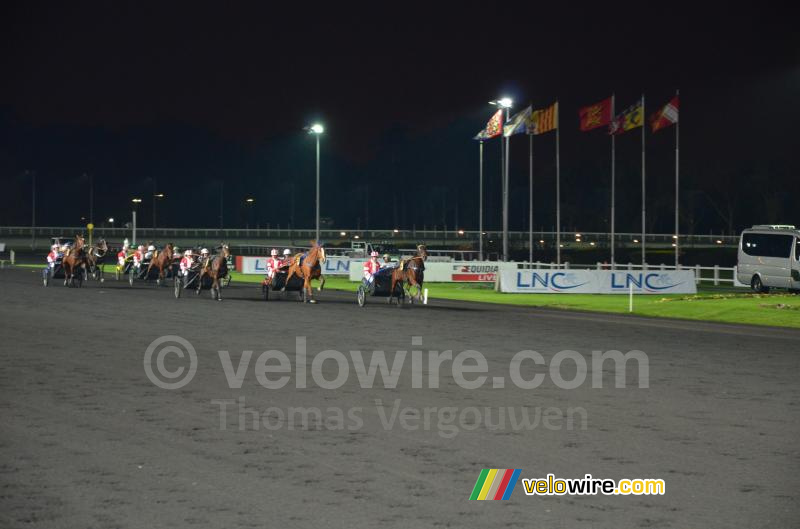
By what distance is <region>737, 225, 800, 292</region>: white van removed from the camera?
123ft

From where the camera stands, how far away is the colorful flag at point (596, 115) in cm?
4394

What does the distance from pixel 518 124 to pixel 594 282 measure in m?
10.6

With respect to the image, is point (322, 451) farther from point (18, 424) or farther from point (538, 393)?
point (538, 393)

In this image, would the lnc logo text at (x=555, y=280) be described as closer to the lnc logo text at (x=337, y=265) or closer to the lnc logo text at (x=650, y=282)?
the lnc logo text at (x=650, y=282)

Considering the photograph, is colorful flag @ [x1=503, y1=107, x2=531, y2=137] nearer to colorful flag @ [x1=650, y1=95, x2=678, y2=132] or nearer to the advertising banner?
colorful flag @ [x1=650, y1=95, x2=678, y2=132]

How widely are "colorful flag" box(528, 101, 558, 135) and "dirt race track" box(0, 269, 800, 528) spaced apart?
28456mm

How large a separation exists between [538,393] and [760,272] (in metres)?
29.5

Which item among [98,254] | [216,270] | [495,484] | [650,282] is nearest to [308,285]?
[216,270]

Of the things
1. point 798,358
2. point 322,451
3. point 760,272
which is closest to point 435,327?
point 798,358

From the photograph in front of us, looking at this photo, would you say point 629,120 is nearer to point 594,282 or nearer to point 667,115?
point 667,115

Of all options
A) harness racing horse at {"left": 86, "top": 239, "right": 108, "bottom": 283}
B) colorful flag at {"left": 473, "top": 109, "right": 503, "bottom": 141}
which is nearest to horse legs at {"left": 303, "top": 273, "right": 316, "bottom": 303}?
harness racing horse at {"left": 86, "top": 239, "right": 108, "bottom": 283}

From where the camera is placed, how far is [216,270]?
95.6ft

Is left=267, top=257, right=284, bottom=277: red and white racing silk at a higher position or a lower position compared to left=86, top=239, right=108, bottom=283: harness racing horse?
lower

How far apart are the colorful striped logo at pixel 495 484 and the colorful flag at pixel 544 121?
3762 cm
